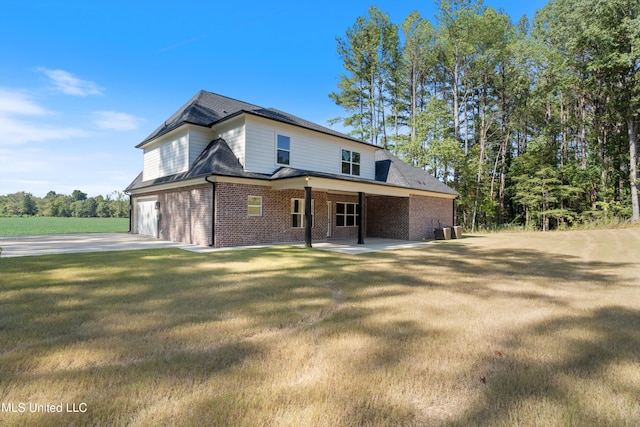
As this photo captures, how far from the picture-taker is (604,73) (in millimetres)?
22750

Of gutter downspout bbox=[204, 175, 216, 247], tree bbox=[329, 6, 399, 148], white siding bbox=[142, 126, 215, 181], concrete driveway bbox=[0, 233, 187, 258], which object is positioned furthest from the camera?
tree bbox=[329, 6, 399, 148]

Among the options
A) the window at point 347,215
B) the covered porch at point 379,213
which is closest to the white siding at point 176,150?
the covered porch at point 379,213

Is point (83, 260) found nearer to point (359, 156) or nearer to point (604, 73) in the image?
point (359, 156)

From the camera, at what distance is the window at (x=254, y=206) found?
42.9 ft

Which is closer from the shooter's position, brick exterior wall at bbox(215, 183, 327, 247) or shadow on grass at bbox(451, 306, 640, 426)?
shadow on grass at bbox(451, 306, 640, 426)

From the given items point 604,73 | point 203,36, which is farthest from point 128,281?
point 604,73

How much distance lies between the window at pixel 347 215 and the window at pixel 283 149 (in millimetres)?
4304

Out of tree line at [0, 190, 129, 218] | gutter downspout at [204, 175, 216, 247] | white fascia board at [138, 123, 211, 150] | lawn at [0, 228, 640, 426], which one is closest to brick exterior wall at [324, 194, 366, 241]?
gutter downspout at [204, 175, 216, 247]

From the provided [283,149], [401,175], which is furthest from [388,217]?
[283,149]

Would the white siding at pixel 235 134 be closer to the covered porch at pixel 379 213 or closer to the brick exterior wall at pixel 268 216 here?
the brick exterior wall at pixel 268 216

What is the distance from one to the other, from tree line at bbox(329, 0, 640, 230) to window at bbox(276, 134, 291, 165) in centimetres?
1450

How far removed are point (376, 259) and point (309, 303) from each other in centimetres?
541

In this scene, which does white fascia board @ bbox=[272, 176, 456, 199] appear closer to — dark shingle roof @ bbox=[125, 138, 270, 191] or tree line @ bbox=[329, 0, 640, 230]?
dark shingle roof @ bbox=[125, 138, 270, 191]

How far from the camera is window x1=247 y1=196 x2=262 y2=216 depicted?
42.9 feet
